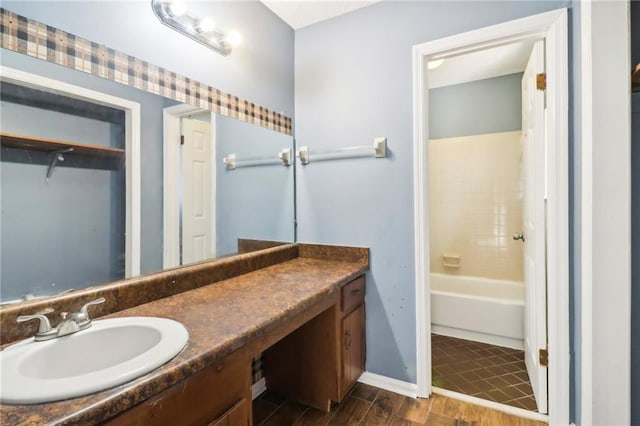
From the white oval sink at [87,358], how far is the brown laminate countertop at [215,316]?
0.02 metres

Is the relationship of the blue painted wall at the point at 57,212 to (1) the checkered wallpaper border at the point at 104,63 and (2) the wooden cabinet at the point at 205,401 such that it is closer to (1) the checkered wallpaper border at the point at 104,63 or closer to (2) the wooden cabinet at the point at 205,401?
(1) the checkered wallpaper border at the point at 104,63

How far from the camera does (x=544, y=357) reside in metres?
1.61

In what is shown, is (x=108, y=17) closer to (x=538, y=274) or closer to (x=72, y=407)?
(x=72, y=407)

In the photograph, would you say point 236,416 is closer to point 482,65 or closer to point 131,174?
point 131,174

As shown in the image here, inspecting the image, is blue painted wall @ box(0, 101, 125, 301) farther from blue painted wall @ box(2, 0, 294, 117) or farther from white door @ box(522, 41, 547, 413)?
white door @ box(522, 41, 547, 413)

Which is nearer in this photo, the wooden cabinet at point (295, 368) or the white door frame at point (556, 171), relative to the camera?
the wooden cabinet at point (295, 368)

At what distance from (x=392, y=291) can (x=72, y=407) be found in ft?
5.18

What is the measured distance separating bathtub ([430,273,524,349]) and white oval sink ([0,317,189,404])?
7.57ft

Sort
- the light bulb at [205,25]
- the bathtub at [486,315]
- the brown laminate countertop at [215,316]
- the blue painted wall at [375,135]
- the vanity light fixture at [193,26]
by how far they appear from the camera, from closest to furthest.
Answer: the brown laminate countertop at [215,316]
the vanity light fixture at [193,26]
the light bulb at [205,25]
the blue painted wall at [375,135]
the bathtub at [486,315]

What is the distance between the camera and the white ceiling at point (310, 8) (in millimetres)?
1907

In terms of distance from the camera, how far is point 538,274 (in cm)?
165

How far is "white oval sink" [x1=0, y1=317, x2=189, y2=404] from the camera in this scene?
63cm

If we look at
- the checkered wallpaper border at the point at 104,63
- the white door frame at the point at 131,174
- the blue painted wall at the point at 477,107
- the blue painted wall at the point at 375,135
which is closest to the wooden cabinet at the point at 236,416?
the white door frame at the point at 131,174

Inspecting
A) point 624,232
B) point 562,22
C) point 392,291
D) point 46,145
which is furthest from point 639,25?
point 46,145
